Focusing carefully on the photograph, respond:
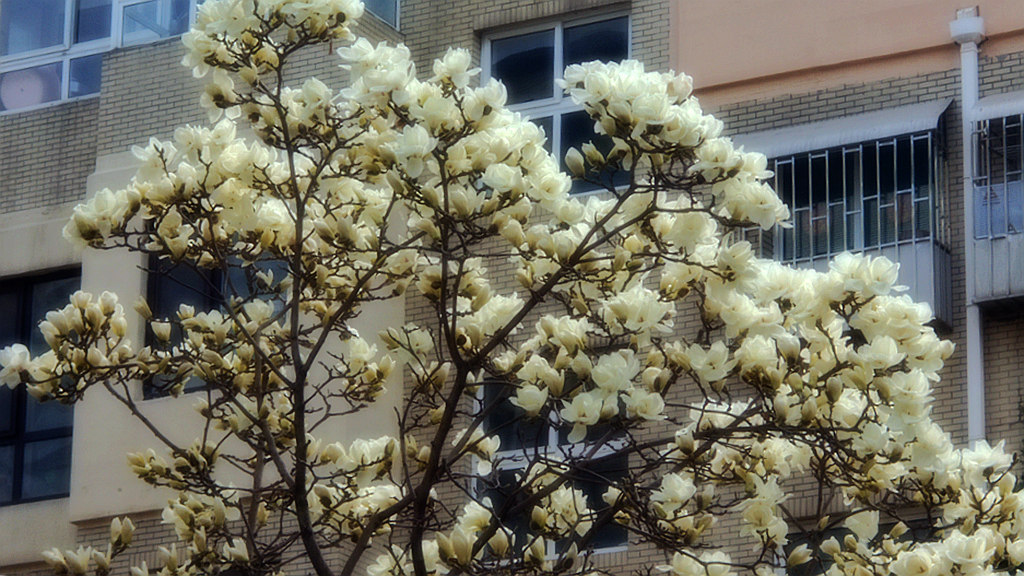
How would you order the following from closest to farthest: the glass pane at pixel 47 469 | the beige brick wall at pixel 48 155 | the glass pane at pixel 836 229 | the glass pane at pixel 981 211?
the glass pane at pixel 981 211, the glass pane at pixel 836 229, the glass pane at pixel 47 469, the beige brick wall at pixel 48 155

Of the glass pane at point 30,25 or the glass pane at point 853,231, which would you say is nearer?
the glass pane at point 853,231

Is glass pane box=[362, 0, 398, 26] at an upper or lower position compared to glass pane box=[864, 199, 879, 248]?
upper

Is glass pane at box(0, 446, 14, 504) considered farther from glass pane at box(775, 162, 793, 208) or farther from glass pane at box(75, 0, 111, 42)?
glass pane at box(775, 162, 793, 208)

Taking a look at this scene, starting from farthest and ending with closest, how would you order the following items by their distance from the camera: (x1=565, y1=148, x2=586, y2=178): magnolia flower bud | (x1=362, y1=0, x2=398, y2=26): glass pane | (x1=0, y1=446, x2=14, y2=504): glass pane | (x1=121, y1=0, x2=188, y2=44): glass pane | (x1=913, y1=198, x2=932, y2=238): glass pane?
1. (x1=121, y1=0, x2=188, y2=44): glass pane
2. (x1=0, y1=446, x2=14, y2=504): glass pane
3. (x1=362, y1=0, x2=398, y2=26): glass pane
4. (x1=913, y1=198, x2=932, y2=238): glass pane
5. (x1=565, y1=148, x2=586, y2=178): magnolia flower bud

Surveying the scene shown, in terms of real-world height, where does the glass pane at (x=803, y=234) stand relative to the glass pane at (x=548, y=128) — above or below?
below

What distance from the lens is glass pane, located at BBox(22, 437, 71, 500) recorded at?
17.0 metres

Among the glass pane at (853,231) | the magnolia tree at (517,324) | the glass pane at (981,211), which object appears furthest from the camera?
the glass pane at (853,231)

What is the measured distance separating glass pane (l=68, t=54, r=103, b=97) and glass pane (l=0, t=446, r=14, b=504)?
362 cm

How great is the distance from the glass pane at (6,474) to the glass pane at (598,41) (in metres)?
6.36

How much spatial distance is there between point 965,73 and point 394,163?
7.21m

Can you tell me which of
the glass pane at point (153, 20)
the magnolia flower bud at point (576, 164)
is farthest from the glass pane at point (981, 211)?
the glass pane at point (153, 20)

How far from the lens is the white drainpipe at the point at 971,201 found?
13273 mm

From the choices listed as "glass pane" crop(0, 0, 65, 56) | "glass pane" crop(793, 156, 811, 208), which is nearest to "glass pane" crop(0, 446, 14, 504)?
"glass pane" crop(0, 0, 65, 56)

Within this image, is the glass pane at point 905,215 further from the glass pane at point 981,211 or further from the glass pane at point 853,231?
the glass pane at point 981,211
